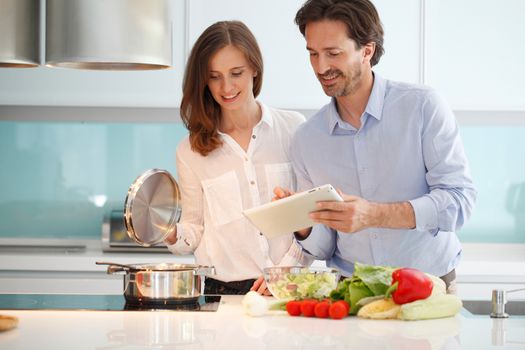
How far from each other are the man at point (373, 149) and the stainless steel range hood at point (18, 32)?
0.83m

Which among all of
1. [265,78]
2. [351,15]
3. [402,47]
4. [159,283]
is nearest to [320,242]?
[159,283]

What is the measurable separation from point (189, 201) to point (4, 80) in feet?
5.48

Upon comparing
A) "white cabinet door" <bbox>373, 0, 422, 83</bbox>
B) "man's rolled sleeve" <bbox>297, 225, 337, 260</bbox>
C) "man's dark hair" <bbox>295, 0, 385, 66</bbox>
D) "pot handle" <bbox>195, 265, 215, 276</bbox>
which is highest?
"white cabinet door" <bbox>373, 0, 422, 83</bbox>

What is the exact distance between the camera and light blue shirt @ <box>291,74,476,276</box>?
2.86 meters

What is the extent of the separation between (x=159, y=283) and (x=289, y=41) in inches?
84.2

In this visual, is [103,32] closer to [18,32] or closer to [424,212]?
[18,32]

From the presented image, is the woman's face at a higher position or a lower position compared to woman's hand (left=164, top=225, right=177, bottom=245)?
higher

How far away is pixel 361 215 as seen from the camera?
2666 mm

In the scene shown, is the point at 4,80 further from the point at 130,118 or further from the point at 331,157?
the point at 331,157

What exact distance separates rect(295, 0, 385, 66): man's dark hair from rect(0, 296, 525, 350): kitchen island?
92cm

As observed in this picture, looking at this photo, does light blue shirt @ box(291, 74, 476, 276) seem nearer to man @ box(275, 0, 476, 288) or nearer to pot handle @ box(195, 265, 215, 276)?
man @ box(275, 0, 476, 288)

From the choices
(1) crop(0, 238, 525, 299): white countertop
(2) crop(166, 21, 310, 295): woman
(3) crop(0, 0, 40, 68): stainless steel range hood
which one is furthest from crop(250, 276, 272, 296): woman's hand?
(1) crop(0, 238, 525, 299): white countertop

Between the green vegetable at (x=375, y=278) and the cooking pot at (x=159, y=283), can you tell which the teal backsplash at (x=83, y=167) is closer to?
the cooking pot at (x=159, y=283)

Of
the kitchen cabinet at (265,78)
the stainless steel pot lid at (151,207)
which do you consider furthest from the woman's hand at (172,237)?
the kitchen cabinet at (265,78)
